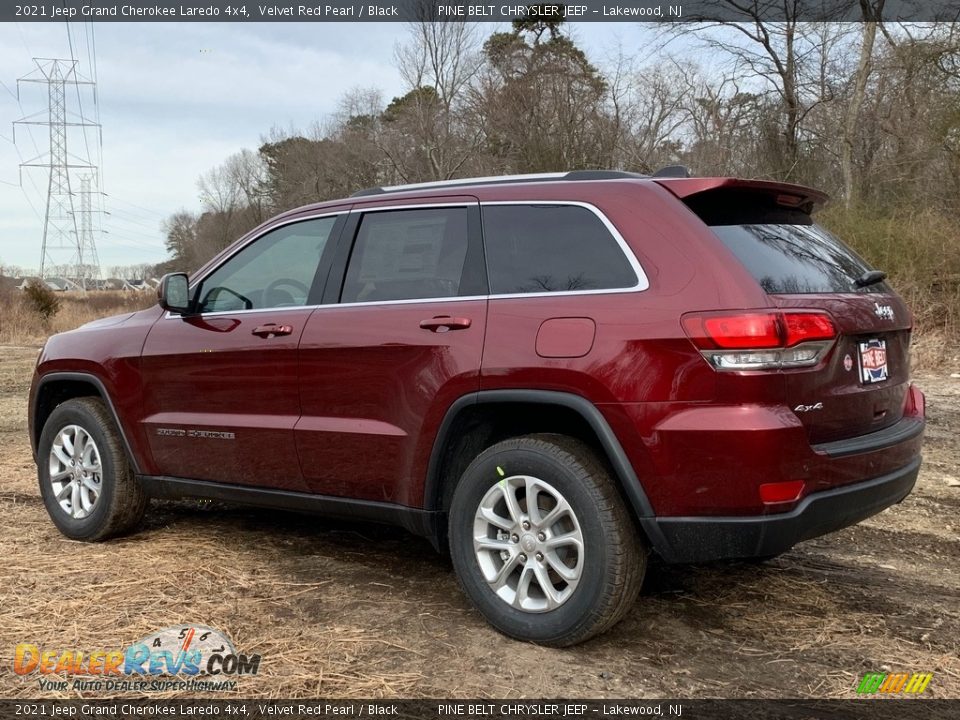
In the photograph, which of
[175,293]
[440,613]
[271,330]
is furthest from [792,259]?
[175,293]

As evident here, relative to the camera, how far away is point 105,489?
4.59 meters

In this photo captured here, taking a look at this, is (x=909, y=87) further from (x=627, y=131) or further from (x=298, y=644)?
(x=298, y=644)

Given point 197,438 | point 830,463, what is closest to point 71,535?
point 197,438

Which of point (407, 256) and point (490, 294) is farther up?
point (407, 256)

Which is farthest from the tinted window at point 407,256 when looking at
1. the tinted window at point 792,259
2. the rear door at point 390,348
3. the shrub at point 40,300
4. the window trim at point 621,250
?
the shrub at point 40,300

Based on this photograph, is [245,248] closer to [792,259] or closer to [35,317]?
[792,259]

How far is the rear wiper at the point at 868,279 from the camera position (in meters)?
3.32

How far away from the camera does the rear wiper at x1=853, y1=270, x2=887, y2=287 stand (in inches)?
131

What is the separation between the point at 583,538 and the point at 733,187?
1397mm

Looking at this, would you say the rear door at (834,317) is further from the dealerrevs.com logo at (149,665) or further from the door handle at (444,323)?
the dealerrevs.com logo at (149,665)

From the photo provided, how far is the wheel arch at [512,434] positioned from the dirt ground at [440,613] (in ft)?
1.57

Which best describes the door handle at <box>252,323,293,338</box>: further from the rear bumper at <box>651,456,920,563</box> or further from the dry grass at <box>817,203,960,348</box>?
the dry grass at <box>817,203,960,348</box>

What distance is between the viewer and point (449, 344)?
3363mm

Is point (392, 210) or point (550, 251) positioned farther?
point (392, 210)
